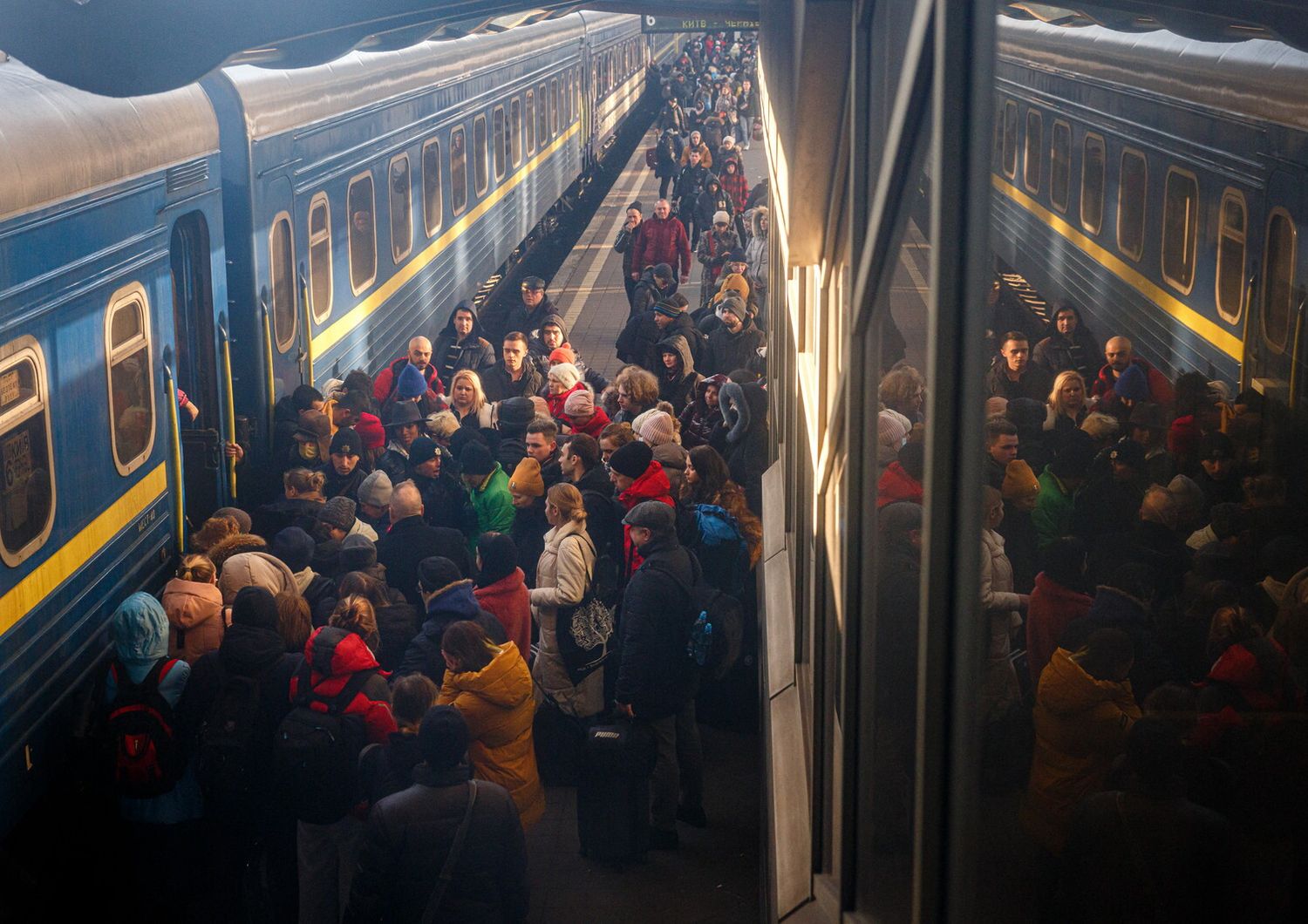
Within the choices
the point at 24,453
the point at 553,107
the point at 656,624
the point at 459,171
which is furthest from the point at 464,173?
the point at 24,453

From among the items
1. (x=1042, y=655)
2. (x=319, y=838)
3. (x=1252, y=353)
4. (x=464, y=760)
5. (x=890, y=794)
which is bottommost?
(x=319, y=838)

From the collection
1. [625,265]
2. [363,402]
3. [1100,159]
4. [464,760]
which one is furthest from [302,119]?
[1100,159]

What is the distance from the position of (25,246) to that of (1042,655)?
4.93 meters

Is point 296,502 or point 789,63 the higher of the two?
point 789,63

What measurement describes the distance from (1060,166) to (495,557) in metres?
4.83

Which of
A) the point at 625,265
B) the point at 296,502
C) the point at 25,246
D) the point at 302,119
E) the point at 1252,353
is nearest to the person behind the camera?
the point at 1252,353

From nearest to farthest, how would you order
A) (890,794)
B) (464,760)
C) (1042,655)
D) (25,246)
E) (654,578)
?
(1042,655)
(890,794)
(464,760)
(25,246)
(654,578)

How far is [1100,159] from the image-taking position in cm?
78

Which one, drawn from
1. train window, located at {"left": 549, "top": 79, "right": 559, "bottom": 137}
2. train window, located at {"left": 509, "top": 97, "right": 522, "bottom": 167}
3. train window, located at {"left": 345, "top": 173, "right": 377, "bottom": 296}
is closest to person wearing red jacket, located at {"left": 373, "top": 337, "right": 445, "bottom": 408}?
train window, located at {"left": 345, "top": 173, "right": 377, "bottom": 296}

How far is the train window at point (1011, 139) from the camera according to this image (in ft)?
2.96

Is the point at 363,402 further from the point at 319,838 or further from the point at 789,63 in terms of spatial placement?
the point at 789,63

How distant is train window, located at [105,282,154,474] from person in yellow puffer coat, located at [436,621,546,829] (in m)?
1.97

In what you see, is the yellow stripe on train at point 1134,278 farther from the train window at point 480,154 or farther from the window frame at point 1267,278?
the train window at point 480,154

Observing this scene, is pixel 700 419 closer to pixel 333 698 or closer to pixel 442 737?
pixel 333 698
